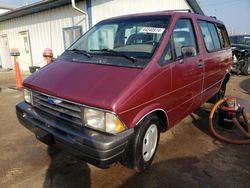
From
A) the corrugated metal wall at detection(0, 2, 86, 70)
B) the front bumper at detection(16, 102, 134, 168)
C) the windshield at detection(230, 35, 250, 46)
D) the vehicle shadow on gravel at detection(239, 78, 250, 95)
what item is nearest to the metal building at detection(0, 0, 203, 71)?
the corrugated metal wall at detection(0, 2, 86, 70)

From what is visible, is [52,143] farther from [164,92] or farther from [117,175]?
[164,92]

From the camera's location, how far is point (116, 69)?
2.79 metres

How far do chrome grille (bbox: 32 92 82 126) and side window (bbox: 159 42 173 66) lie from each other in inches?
48.1

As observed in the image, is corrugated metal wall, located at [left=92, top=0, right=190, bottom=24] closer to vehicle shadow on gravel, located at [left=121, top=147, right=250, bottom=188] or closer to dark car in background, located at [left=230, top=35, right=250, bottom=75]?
dark car in background, located at [left=230, top=35, right=250, bottom=75]

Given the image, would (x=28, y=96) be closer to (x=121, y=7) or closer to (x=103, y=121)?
(x=103, y=121)

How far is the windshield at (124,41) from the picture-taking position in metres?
3.00

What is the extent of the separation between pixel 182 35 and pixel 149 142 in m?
1.77

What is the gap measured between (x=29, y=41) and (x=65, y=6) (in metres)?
3.84

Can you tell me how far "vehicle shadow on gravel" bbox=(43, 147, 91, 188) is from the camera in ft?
9.24

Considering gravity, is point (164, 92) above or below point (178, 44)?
below

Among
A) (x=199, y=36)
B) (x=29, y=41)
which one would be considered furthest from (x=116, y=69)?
(x=29, y=41)

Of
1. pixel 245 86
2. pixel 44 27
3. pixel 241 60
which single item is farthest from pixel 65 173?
pixel 241 60

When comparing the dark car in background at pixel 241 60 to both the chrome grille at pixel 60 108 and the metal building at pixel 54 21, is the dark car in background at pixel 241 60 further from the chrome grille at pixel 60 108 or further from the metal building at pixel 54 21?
the chrome grille at pixel 60 108

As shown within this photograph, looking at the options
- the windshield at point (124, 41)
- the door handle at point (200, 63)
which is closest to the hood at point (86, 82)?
the windshield at point (124, 41)
